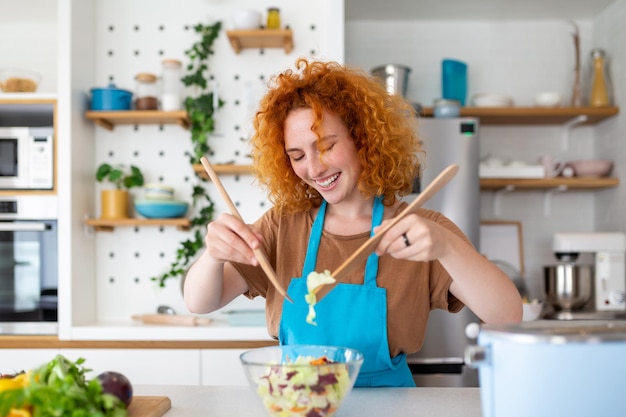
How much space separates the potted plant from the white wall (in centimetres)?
147

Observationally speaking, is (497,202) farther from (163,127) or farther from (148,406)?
(148,406)

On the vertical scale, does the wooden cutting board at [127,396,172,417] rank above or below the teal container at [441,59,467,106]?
below

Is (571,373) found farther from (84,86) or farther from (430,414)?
(84,86)

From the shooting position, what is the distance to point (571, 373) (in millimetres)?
794

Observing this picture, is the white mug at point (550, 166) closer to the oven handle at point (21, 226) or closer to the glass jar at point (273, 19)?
the glass jar at point (273, 19)

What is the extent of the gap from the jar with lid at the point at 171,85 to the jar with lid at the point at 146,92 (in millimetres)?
46

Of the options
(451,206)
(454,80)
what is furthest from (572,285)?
(454,80)

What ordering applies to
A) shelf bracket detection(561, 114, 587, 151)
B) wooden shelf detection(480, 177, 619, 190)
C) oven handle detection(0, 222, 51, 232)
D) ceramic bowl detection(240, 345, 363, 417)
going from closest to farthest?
ceramic bowl detection(240, 345, 363, 417) → oven handle detection(0, 222, 51, 232) → wooden shelf detection(480, 177, 619, 190) → shelf bracket detection(561, 114, 587, 151)

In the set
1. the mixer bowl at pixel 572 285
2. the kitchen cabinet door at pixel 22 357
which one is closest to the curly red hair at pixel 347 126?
the kitchen cabinet door at pixel 22 357

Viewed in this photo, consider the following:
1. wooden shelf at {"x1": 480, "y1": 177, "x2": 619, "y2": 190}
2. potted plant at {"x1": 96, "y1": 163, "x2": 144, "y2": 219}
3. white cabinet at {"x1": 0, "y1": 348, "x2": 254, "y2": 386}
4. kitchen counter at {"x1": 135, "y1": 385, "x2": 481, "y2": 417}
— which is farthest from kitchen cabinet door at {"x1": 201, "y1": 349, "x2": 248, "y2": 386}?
wooden shelf at {"x1": 480, "y1": 177, "x2": 619, "y2": 190}

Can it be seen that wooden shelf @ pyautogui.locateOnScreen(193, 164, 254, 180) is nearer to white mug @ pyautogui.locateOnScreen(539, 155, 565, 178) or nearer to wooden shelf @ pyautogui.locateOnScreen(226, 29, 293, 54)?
A: wooden shelf @ pyautogui.locateOnScreen(226, 29, 293, 54)

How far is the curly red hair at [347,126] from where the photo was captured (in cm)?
151

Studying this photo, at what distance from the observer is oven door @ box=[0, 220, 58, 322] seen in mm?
2889

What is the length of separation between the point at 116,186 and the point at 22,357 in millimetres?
970
